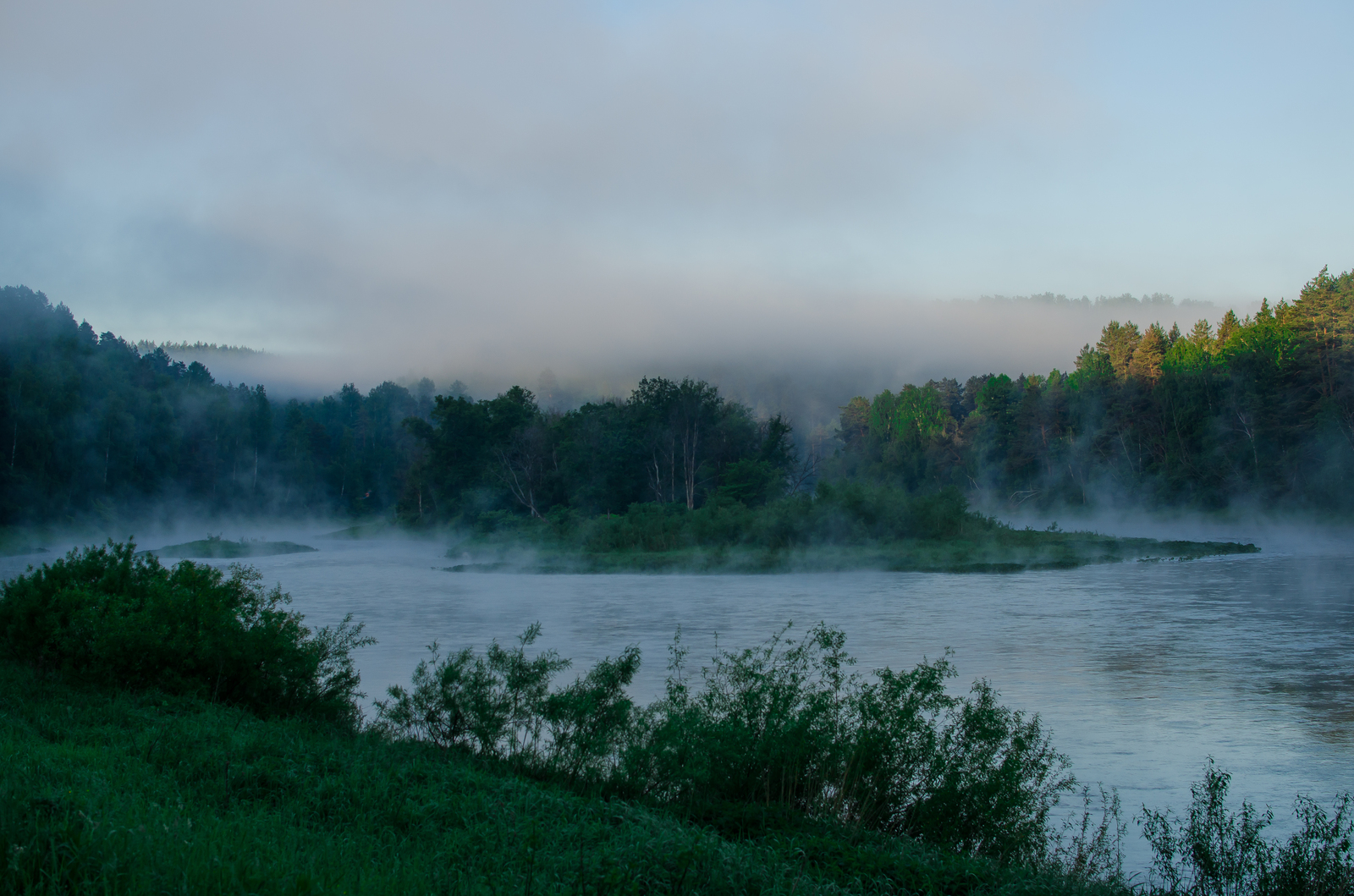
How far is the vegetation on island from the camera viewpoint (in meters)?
5.65

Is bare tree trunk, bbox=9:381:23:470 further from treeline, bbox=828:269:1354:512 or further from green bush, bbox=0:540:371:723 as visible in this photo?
treeline, bbox=828:269:1354:512

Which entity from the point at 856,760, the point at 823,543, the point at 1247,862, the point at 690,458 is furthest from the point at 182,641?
the point at 690,458

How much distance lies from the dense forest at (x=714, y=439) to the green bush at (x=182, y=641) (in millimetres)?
45983

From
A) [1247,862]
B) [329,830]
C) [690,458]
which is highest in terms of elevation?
[690,458]

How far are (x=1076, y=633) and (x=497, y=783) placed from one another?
19504mm

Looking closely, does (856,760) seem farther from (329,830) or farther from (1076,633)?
(1076,633)

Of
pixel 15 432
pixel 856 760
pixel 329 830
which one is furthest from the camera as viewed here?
pixel 15 432

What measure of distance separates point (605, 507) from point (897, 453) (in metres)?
42.4

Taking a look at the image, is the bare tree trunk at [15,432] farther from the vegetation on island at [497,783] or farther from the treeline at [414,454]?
the vegetation on island at [497,783]

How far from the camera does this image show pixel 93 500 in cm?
6994

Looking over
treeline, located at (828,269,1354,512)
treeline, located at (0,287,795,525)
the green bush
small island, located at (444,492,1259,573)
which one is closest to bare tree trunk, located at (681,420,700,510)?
treeline, located at (0,287,795,525)

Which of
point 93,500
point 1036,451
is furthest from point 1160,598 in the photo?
point 93,500

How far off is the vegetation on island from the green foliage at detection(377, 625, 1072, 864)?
1.1 inches

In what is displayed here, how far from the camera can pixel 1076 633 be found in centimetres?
2395
